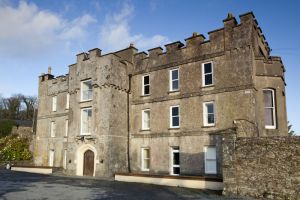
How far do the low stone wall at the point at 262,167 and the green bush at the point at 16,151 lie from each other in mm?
30527

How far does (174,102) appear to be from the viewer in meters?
23.6

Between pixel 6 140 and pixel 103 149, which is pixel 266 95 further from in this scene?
pixel 6 140

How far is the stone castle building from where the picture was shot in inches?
810

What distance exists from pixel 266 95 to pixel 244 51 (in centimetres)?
371

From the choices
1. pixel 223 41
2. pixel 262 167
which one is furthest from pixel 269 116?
pixel 262 167

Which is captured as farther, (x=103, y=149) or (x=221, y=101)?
(x=103, y=149)

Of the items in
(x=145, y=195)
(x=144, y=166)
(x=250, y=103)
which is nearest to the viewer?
(x=145, y=195)

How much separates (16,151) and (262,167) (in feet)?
112

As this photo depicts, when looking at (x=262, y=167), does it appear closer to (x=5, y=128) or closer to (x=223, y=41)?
(x=223, y=41)

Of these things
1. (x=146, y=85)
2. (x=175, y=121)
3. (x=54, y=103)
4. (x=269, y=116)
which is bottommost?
(x=175, y=121)

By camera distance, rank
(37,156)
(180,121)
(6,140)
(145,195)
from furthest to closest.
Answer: (6,140) → (37,156) → (180,121) → (145,195)

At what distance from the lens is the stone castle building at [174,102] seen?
2056 centimetres

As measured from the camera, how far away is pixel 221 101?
21078 mm

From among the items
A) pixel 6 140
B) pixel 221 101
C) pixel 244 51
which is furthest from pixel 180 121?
pixel 6 140
